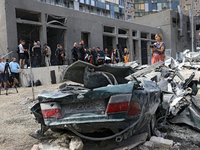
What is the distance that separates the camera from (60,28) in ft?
46.5

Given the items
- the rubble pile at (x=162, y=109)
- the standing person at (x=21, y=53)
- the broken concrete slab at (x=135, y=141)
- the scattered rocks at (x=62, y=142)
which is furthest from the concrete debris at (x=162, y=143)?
the standing person at (x=21, y=53)

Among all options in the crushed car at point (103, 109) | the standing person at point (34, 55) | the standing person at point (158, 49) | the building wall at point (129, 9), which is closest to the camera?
the crushed car at point (103, 109)

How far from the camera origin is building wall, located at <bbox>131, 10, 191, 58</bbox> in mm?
27266

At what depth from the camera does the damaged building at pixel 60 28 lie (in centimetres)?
1158

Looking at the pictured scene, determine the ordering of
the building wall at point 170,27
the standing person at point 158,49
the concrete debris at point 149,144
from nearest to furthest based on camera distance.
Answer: the concrete debris at point 149,144 → the standing person at point 158,49 → the building wall at point 170,27

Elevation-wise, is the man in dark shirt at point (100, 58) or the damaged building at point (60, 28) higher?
the damaged building at point (60, 28)

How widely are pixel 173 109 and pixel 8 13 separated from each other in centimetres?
1150

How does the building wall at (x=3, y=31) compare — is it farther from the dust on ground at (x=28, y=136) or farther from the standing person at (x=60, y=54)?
the dust on ground at (x=28, y=136)

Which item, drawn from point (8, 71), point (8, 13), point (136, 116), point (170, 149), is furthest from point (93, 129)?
point (8, 13)

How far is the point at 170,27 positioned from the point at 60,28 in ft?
61.0

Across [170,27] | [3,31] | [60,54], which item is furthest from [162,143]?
[170,27]

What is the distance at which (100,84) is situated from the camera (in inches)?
125

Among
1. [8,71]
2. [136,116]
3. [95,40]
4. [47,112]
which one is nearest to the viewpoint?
[136,116]

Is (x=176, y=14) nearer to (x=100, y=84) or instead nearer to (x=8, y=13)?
(x=8, y=13)
